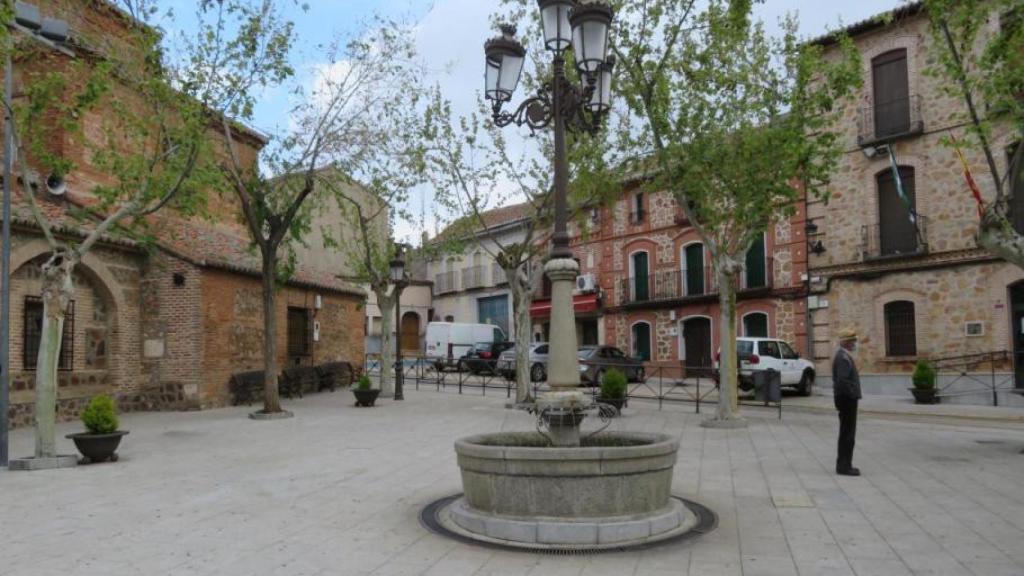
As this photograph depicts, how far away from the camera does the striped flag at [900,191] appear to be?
1805 cm

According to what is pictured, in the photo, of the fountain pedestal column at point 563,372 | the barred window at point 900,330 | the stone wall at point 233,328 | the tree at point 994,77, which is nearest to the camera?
the fountain pedestal column at point 563,372

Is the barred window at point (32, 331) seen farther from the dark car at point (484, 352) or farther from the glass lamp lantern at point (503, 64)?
the dark car at point (484, 352)

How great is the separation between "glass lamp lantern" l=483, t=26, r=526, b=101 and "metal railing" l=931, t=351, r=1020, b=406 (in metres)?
14.0

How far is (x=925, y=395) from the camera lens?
16234 millimetres

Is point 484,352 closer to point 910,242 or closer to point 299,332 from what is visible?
point 299,332

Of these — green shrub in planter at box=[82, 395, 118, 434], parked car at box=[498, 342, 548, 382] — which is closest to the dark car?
parked car at box=[498, 342, 548, 382]

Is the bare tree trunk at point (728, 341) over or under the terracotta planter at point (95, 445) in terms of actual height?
over

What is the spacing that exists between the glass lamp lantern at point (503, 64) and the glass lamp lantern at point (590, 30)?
2.40ft

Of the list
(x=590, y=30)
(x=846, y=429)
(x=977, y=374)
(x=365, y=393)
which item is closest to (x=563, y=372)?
(x=590, y=30)

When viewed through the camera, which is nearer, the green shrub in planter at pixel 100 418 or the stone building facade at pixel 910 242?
the green shrub in planter at pixel 100 418

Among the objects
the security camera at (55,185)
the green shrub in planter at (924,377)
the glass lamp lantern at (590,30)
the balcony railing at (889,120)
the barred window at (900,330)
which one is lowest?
the green shrub in planter at (924,377)

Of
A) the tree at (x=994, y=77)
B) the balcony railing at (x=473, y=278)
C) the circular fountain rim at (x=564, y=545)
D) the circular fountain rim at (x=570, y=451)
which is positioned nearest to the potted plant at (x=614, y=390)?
the tree at (x=994, y=77)

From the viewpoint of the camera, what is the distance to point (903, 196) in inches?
707

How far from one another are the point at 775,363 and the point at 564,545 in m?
15.4
